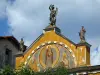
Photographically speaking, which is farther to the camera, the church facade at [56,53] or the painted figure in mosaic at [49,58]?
the painted figure in mosaic at [49,58]

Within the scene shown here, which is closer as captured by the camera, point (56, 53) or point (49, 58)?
point (56, 53)

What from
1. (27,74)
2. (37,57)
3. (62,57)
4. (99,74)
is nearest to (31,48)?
(37,57)

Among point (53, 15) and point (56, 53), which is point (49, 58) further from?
point (53, 15)

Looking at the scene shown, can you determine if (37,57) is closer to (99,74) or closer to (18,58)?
(18,58)

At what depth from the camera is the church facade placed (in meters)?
37.2

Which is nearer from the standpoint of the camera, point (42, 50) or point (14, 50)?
point (42, 50)

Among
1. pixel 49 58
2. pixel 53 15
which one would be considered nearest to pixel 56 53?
pixel 49 58

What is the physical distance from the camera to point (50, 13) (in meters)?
39.6

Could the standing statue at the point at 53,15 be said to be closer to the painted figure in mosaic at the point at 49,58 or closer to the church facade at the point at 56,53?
the church facade at the point at 56,53

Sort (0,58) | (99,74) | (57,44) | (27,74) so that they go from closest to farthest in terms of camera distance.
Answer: (27,74)
(99,74)
(57,44)
(0,58)

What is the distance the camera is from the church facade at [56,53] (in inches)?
1467

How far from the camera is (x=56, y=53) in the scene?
38812 mm

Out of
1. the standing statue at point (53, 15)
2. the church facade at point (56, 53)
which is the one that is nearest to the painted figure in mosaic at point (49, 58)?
the church facade at point (56, 53)

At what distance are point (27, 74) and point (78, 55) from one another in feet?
33.5
